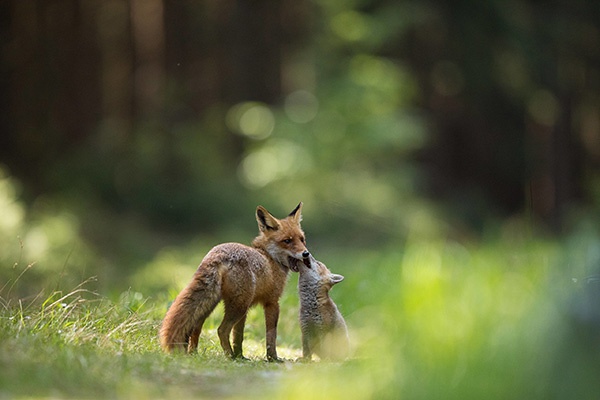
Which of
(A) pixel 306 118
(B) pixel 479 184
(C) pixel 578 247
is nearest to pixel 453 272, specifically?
(C) pixel 578 247

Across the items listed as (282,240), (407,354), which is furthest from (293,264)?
(407,354)

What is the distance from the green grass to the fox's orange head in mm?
1213

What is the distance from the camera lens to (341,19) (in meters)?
24.7

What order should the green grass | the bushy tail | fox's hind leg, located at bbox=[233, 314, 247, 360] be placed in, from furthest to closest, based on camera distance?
1. fox's hind leg, located at bbox=[233, 314, 247, 360]
2. the bushy tail
3. the green grass

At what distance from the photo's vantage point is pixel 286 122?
24.6 m

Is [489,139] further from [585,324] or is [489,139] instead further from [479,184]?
[585,324]

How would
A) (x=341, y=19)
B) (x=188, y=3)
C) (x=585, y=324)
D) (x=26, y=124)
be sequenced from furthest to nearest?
(x=188, y=3), (x=26, y=124), (x=341, y=19), (x=585, y=324)

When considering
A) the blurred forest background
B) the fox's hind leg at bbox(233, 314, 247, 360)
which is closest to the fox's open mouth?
the fox's hind leg at bbox(233, 314, 247, 360)

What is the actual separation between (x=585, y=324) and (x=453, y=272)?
8.95 ft

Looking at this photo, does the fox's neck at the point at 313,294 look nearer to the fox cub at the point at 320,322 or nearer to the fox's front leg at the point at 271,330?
the fox cub at the point at 320,322

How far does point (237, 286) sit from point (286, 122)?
17.0 meters

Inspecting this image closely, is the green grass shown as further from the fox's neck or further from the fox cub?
the fox's neck

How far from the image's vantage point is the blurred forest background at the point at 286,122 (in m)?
23.5

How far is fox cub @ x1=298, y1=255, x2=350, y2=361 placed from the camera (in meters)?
8.36
